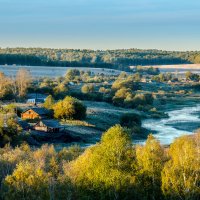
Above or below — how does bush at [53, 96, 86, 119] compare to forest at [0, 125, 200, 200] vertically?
below

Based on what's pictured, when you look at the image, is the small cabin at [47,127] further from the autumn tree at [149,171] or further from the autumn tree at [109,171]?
the autumn tree at [109,171]

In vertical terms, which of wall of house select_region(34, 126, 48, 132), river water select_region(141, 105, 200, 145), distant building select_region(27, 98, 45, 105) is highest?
distant building select_region(27, 98, 45, 105)

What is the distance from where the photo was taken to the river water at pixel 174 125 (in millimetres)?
73125

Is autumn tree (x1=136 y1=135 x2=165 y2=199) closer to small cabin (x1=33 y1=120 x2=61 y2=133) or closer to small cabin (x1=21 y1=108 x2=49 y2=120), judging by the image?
small cabin (x1=33 y1=120 x2=61 y2=133)

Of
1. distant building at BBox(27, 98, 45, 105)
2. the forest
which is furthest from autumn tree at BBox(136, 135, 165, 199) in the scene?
distant building at BBox(27, 98, 45, 105)

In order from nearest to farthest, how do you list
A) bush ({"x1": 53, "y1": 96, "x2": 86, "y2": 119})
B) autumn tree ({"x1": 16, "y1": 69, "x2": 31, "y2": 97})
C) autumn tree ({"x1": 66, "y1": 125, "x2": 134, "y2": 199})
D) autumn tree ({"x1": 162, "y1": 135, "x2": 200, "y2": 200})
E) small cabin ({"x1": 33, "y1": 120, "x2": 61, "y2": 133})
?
autumn tree ({"x1": 66, "y1": 125, "x2": 134, "y2": 199}) → autumn tree ({"x1": 162, "y1": 135, "x2": 200, "y2": 200}) → small cabin ({"x1": 33, "y1": 120, "x2": 61, "y2": 133}) → bush ({"x1": 53, "y1": 96, "x2": 86, "y2": 119}) → autumn tree ({"x1": 16, "y1": 69, "x2": 31, "y2": 97})

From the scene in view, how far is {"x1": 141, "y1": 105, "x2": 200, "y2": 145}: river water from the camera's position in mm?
73125

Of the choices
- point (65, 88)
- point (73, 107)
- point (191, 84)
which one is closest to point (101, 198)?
point (73, 107)

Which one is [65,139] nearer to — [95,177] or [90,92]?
[95,177]

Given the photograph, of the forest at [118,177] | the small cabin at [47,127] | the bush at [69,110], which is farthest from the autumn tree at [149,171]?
the bush at [69,110]

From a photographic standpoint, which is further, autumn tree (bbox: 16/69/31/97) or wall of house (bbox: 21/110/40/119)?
autumn tree (bbox: 16/69/31/97)

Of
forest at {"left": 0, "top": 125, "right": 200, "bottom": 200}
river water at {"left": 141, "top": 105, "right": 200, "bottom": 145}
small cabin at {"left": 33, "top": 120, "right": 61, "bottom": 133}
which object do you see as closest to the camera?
forest at {"left": 0, "top": 125, "right": 200, "bottom": 200}

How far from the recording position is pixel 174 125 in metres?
84.5

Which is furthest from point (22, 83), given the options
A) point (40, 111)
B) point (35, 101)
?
point (40, 111)
